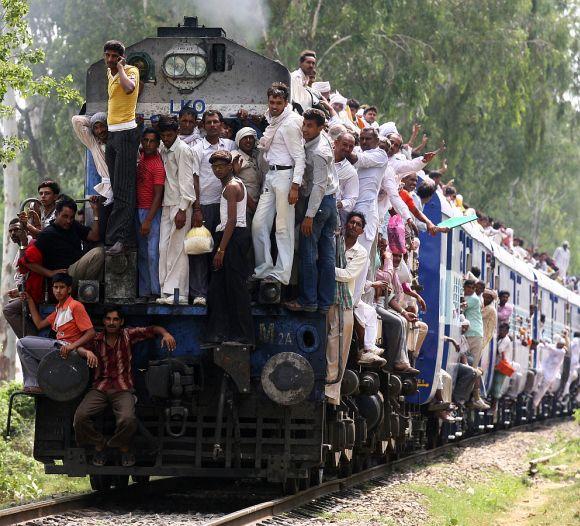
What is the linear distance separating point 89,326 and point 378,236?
3894 mm

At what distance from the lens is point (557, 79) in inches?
1359

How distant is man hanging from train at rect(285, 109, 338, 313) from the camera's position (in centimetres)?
1080

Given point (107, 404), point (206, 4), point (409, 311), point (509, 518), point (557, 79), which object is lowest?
point (509, 518)

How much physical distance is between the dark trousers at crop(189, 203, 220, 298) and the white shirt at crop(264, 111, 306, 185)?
2.18ft

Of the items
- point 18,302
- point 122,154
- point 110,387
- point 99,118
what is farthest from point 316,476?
point 99,118

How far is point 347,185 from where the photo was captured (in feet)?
41.2

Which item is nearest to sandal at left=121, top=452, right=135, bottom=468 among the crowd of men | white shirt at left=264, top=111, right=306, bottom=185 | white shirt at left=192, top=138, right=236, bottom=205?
the crowd of men

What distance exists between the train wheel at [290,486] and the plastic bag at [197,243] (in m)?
2.35

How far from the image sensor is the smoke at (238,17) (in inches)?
731

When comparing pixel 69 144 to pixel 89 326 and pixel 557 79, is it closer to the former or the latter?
pixel 557 79

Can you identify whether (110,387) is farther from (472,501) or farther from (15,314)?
(472,501)

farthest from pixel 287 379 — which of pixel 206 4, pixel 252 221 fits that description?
pixel 206 4

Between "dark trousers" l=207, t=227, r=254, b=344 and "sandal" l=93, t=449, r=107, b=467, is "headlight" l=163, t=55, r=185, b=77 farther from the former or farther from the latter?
"sandal" l=93, t=449, r=107, b=467

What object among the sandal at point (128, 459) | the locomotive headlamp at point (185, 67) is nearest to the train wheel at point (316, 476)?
the sandal at point (128, 459)
